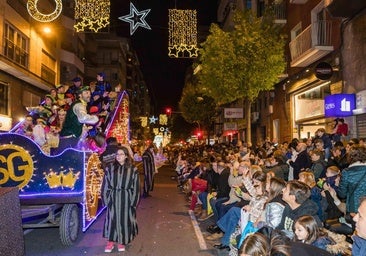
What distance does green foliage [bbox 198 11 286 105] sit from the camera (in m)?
19.7

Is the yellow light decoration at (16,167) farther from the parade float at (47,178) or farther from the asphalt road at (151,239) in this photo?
the asphalt road at (151,239)

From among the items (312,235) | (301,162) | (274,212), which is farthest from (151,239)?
(312,235)

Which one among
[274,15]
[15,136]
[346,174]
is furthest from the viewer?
[274,15]

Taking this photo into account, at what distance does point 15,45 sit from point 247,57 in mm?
13300

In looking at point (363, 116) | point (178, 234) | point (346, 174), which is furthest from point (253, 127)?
point (346, 174)

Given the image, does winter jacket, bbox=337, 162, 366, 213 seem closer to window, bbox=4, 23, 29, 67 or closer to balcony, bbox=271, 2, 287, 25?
balcony, bbox=271, 2, 287, 25

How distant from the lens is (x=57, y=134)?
912cm

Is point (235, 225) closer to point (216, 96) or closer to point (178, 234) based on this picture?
point (178, 234)

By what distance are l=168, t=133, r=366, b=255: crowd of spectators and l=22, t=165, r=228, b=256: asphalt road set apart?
406 millimetres

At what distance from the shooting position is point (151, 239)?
878cm

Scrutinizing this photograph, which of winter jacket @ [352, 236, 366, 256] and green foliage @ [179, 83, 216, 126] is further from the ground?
green foliage @ [179, 83, 216, 126]

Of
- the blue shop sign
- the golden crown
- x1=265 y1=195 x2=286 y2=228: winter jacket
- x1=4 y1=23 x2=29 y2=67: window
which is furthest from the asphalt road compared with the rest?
x1=4 y1=23 x2=29 y2=67: window

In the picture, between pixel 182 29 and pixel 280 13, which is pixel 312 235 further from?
pixel 280 13

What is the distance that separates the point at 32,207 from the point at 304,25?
15995mm
